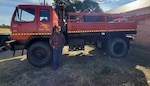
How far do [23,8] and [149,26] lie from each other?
8.76 metres

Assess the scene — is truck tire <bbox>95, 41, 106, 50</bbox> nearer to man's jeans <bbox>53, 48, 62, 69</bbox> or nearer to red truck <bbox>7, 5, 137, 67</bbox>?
red truck <bbox>7, 5, 137, 67</bbox>

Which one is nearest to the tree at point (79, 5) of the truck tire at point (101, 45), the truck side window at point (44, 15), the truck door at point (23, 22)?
the truck tire at point (101, 45)

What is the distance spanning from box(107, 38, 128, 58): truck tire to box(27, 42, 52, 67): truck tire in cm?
314

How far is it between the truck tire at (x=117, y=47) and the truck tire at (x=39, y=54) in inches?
124

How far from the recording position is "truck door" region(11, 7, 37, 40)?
6562mm

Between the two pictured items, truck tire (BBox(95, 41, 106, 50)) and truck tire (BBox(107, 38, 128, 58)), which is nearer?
truck tire (BBox(107, 38, 128, 58))

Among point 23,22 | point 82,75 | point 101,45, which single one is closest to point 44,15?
point 23,22

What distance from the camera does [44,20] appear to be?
22.0ft

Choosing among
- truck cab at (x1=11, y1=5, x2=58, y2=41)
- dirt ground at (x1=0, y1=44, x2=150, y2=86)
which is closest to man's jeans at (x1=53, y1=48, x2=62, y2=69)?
dirt ground at (x1=0, y1=44, x2=150, y2=86)

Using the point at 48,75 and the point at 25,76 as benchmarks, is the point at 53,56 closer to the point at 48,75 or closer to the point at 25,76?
the point at 48,75

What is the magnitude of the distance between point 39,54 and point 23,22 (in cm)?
154

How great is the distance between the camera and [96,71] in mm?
6043

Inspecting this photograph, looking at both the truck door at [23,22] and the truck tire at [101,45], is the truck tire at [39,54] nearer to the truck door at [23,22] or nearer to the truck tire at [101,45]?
the truck door at [23,22]

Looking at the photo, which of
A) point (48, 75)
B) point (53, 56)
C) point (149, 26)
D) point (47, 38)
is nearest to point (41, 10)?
point (47, 38)
